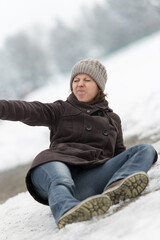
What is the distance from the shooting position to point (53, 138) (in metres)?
2.54

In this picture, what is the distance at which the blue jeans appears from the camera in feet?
6.54

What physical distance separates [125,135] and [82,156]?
437 cm

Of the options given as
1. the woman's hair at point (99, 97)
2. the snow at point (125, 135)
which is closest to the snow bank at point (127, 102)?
the snow at point (125, 135)

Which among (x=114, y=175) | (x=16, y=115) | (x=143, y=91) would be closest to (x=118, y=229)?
(x=114, y=175)

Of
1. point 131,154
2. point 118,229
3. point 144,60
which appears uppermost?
point 144,60

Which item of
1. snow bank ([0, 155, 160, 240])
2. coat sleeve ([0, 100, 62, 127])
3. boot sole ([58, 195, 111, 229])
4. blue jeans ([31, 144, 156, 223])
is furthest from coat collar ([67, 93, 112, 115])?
boot sole ([58, 195, 111, 229])

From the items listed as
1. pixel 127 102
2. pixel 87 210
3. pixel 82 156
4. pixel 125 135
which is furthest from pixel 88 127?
pixel 127 102

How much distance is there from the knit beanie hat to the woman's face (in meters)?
0.03

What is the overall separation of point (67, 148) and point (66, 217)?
2.01 ft

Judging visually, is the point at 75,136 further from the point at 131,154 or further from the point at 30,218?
the point at 30,218

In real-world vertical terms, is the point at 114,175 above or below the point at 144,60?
below

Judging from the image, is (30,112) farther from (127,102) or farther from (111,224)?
(127,102)

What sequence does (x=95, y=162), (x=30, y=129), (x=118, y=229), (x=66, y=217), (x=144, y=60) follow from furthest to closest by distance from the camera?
(x=144, y=60) < (x=30, y=129) < (x=95, y=162) < (x=66, y=217) < (x=118, y=229)

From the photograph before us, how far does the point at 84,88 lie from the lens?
2680 mm
